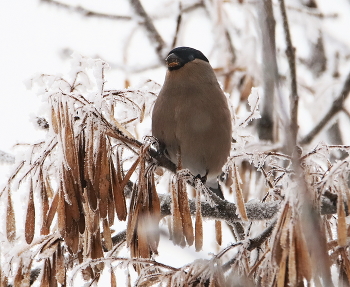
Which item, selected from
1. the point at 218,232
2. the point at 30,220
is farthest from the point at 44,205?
the point at 218,232

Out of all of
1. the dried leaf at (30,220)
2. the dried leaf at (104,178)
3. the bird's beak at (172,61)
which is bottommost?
the dried leaf at (30,220)

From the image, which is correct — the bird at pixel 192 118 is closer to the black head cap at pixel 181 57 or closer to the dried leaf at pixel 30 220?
the black head cap at pixel 181 57

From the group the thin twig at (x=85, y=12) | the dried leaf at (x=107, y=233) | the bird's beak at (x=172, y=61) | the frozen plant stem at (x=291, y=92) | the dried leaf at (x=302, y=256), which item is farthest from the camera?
the thin twig at (x=85, y=12)

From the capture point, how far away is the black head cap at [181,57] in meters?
2.68

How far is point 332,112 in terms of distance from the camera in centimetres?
279

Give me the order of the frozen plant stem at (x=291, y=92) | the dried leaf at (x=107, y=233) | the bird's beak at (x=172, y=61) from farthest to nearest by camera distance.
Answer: the bird's beak at (x=172, y=61)
the dried leaf at (x=107, y=233)
the frozen plant stem at (x=291, y=92)

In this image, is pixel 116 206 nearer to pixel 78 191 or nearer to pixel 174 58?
pixel 78 191

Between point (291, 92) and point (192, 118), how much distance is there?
1193mm

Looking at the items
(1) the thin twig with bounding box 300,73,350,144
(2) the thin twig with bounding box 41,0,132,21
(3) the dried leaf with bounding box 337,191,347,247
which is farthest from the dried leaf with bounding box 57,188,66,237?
(2) the thin twig with bounding box 41,0,132,21

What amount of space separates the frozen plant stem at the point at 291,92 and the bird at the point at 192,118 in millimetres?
1024

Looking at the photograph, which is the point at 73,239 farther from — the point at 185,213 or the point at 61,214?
the point at 185,213

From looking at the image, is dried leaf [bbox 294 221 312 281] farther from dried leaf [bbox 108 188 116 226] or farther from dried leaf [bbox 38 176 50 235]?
dried leaf [bbox 38 176 50 235]

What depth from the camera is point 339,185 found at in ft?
4.06

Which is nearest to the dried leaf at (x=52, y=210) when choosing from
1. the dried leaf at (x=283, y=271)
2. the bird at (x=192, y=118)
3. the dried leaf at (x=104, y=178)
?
the dried leaf at (x=104, y=178)
